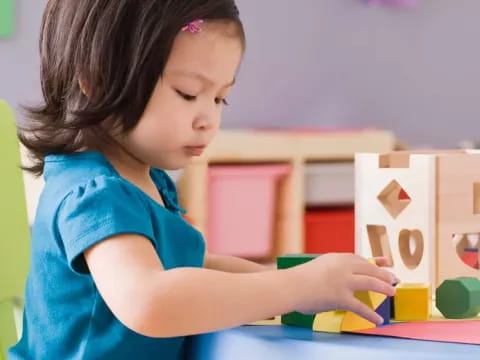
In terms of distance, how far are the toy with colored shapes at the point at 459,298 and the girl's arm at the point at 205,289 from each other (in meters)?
0.10

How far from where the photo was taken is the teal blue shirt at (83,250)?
0.83 meters

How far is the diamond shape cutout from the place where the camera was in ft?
3.62

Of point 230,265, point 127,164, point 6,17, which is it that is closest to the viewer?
point 127,164

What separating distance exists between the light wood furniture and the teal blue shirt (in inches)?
74.2

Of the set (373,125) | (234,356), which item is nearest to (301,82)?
(373,125)

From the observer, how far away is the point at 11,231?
1.15 m

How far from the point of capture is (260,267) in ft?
3.60

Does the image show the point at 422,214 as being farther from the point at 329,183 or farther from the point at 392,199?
the point at 329,183

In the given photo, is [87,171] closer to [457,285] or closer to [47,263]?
[47,263]

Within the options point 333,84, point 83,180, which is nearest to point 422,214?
point 83,180

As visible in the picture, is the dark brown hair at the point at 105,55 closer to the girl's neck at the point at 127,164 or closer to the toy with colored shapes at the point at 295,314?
the girl's neck at the point at 127,164

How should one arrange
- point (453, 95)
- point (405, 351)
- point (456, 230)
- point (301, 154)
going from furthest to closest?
point (453, 95) < point (301, 154) < point (456, 230) < point (405, 351)

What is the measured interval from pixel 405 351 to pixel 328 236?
7.90 ft

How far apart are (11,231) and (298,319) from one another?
1.42 feet
